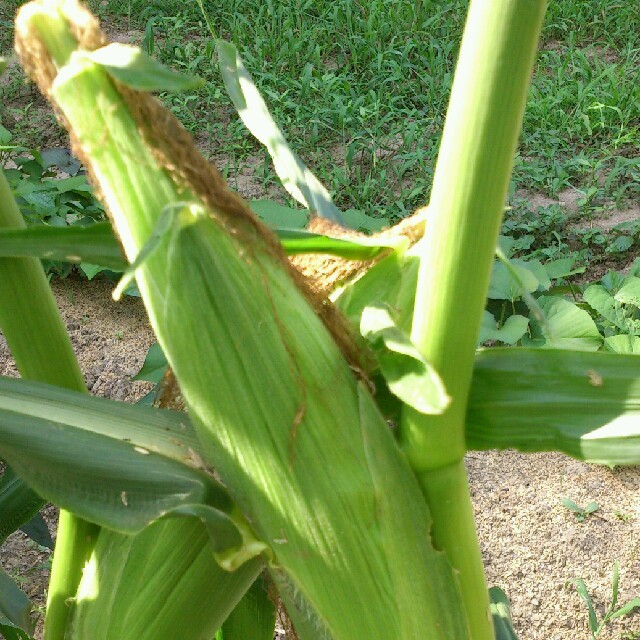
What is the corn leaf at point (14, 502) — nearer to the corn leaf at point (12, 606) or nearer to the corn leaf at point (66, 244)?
the corn leaf at point (12, 606)

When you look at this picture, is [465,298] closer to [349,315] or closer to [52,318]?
[349,315]

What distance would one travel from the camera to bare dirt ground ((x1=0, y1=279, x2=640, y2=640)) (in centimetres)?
141

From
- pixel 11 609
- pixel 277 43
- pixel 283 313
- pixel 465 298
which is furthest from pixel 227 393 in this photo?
pixel 277 43

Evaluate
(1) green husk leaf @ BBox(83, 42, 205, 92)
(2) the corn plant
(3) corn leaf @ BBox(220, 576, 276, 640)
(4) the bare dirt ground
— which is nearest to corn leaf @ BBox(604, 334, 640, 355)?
(4) the bare dirt ground

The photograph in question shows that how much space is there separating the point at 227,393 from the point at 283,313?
6 cm

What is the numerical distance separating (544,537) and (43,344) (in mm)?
1127

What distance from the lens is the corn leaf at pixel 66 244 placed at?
61cm

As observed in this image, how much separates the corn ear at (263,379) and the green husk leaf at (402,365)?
0.02 m

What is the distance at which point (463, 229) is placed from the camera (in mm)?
488

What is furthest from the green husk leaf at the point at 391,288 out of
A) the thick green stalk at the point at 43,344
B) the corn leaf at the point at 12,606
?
the corn leaf at the point at 12,606

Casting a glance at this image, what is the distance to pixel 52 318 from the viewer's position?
0.68 meters

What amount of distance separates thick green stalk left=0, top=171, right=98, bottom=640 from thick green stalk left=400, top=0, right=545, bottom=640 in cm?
30

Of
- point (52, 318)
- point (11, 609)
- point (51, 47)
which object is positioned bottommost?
point (11, 609)

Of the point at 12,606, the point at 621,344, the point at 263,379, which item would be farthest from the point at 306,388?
the point at 621,344
